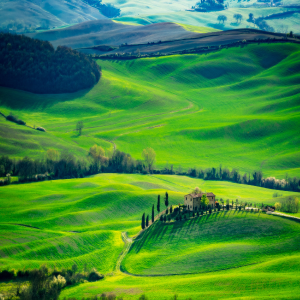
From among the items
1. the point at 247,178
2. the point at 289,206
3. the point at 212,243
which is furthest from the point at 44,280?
the point at 247,178

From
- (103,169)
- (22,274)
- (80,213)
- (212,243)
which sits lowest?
(22,274)

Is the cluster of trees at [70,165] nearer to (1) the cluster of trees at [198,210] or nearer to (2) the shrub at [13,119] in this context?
(2) the shrub at [13,119]

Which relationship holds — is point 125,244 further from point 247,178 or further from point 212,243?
point 247,178

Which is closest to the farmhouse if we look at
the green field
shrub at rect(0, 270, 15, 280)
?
the green field

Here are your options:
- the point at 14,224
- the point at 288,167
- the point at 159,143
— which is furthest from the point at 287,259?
the point at 159,143

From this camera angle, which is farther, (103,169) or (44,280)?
(103,169)

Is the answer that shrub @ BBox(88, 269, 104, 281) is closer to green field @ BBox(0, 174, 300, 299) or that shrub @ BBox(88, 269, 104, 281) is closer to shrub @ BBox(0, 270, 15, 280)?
green field @ BBox(0, 174, 300, 299)

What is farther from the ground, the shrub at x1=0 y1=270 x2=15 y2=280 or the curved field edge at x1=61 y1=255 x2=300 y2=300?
the curved field edge at x1=61 y1=255 x2=300 y2=300
